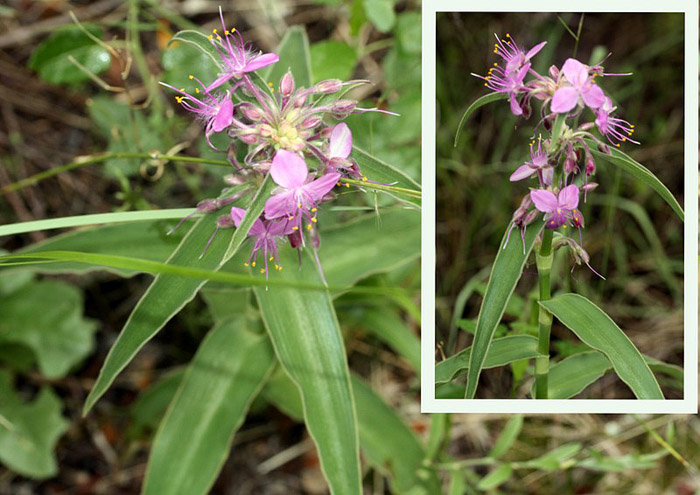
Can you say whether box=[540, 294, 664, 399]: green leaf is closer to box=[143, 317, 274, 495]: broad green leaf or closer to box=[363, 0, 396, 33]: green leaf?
box=[143, 317, 274, 495]: broad green leaf

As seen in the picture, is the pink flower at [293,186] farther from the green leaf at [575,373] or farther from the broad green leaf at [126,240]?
the green leaf at [575,373]

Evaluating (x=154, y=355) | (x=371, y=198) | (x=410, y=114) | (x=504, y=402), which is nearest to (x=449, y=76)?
(x=410, y=114)

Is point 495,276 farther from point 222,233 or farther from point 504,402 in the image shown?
point 222,233

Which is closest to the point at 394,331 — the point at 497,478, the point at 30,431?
the point at 497,478

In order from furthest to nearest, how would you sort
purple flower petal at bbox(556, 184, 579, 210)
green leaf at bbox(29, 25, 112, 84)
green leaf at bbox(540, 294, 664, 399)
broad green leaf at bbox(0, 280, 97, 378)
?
broad green leaf at bbox(0, 280, 97, 378)
green leaf at bbox(29, 25, 112, 84)
green leaf at bbox(540, 294, 664, 399)
purple flower petal at bbox(556, 184, 579, 210)

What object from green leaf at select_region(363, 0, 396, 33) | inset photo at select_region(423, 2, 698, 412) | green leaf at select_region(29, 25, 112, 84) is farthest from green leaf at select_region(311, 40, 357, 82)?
green leaf at select_region(29, 25, 112, 84)

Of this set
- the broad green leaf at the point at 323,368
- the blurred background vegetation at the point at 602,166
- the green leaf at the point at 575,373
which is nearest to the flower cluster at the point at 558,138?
the green leaf at the point at 575,373

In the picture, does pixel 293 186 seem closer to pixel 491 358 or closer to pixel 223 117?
Result: pixel 223 117
